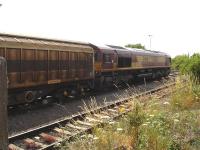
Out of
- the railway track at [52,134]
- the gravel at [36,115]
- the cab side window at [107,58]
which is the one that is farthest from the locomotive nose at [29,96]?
the cab side window at [107,58]

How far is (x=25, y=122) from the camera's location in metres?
11.6

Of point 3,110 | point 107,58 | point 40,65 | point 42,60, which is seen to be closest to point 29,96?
point 40,65

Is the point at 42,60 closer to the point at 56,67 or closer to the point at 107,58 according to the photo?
the point at 56,67

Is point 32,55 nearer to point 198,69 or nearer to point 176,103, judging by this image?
point 176,103

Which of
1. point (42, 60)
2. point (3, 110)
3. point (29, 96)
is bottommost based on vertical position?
point (29, 96)

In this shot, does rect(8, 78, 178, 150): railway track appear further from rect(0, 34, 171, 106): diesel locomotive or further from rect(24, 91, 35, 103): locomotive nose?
rect(0, 34, 171, 106): diesel locomotive

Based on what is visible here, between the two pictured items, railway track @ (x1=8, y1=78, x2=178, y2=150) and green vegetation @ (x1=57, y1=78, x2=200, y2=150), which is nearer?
green vegetation @ (x1=57, y1=78, x2=200, y2=150)

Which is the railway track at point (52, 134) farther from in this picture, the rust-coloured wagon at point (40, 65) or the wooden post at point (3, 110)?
the wooden post at point (3, 110)

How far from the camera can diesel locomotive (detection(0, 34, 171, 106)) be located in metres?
12.7

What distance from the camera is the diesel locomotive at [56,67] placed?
12711mm

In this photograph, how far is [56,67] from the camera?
15477 mm

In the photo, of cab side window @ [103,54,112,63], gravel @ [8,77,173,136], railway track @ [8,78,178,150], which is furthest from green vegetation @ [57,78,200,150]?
cab side window @ [103,54,112,63]

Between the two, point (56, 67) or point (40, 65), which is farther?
point (56, 67)

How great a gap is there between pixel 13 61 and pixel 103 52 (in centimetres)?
891
